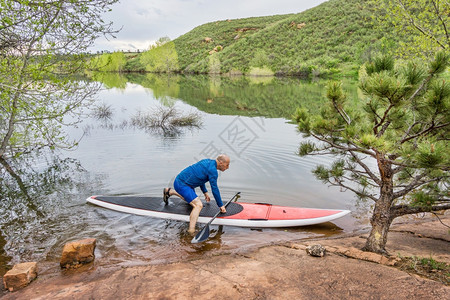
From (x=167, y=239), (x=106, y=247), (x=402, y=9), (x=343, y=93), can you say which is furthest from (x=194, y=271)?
(x=402, y=9)

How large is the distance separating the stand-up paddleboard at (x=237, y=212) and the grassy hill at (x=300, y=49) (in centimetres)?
4255

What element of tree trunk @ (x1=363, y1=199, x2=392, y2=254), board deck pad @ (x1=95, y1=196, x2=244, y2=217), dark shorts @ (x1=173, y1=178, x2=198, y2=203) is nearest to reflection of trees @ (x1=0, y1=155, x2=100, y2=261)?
board deck pad @ (x1=95, y1=196, x2=244, y2=217)

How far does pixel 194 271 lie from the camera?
14.4 ft

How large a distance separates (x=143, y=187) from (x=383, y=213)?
6725 millimetres

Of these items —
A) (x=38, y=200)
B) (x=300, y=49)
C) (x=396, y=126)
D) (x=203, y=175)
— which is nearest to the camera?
(x=396, y=126)

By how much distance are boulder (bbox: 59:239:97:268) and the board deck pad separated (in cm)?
210

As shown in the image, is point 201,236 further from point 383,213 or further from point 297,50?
point 297,50

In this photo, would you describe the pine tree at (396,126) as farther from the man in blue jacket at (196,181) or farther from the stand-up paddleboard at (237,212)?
the man in blue jacket at (196,181)

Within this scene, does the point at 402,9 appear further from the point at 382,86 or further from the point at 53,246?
the point at 53,246

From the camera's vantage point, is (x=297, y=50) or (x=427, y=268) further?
(x=297, y=50)

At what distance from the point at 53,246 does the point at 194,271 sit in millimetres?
3209

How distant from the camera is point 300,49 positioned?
205ft

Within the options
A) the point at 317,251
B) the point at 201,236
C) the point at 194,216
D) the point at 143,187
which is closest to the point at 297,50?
the point at 143,187

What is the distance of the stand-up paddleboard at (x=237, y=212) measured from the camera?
6.61 m
